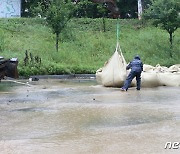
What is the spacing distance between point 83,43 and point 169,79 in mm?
14401

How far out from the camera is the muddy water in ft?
19.6

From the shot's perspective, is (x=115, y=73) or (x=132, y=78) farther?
(x=115, y=73)

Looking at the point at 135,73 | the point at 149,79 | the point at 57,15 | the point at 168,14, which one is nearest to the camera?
the point at 135,73

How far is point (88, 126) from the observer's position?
25.0 feet

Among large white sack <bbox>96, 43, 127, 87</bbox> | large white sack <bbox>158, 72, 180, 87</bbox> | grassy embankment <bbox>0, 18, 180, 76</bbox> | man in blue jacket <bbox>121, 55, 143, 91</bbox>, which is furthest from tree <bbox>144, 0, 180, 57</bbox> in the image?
man in blue jacket <bbox>121, 55, 143, 91</bbox>

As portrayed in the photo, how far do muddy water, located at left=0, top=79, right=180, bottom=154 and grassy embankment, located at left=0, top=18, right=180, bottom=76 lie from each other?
42.8 feet

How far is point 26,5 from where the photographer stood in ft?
133

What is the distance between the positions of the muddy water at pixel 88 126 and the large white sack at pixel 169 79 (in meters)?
5.63

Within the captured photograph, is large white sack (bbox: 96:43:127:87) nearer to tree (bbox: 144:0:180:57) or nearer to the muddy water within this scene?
the muddy water

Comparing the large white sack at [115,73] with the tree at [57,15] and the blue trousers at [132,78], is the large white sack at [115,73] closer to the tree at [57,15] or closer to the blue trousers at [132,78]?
the blue trousers at [132,78]

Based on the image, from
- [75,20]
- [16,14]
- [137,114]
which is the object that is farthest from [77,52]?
[137,114]

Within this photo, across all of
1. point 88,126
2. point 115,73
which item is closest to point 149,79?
point 115,73

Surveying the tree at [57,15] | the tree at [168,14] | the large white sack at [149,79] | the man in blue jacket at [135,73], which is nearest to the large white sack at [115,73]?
the large white sack at [149,79]

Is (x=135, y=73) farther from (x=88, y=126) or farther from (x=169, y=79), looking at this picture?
(x=88, y=126)
